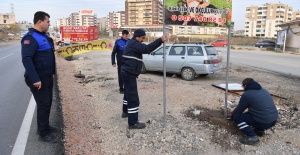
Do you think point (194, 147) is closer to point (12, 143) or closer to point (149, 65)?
point (12, 143)

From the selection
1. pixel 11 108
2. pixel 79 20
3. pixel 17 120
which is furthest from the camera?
pixel 79 20

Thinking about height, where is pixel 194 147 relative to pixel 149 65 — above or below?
below

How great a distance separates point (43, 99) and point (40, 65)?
1.78ft

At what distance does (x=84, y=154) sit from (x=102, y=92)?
12.4 ft

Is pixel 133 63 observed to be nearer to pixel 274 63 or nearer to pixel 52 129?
pixel 52 129

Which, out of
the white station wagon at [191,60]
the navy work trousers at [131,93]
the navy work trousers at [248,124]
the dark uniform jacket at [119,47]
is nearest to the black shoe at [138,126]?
the navy work trousers at [131,93]

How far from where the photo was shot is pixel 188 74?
9.47 meters

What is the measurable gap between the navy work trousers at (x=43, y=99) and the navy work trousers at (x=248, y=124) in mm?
3134

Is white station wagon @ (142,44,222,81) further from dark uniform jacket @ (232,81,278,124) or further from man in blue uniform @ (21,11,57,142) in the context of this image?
man in blue uniform @ (21,11,57,142)

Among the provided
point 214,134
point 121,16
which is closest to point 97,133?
→ point 214,134

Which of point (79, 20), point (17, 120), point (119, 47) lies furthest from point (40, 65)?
point (79, 20)

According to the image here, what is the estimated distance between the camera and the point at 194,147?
3684mm

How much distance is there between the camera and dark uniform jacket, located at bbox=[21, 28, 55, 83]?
3422mm

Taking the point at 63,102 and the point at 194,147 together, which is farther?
the point at 63,102
